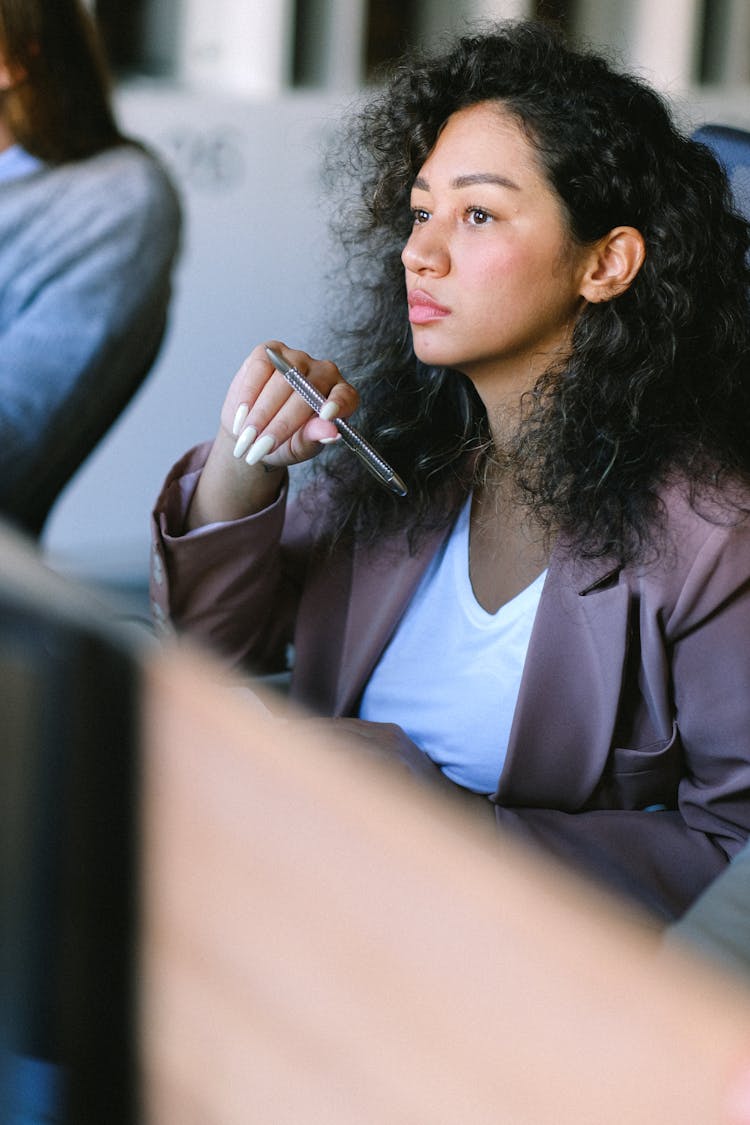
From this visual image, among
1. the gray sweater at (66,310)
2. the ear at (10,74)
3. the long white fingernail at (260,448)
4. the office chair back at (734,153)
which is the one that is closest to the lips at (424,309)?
the long white fingernail at (260,448)

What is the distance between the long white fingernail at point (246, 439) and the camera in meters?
0.71

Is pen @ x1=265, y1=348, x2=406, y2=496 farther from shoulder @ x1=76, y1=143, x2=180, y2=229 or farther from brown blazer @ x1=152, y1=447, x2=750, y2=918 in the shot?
shoulder @ x1=76, y1=143, x2=180, y2=229

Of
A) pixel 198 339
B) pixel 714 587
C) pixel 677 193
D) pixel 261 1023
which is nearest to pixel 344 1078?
pixel 261 1023

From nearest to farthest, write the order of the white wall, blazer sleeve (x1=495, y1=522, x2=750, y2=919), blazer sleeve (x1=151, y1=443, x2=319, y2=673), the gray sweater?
blazer sleeve (x1=495, y1=522, x2=750, y2=919) < blazer sleeve (x1=151, y1=443, x2=319, y2=673) < the gray sweater < the white wall

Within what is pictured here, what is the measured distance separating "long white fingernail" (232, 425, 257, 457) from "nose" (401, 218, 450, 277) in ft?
0.42

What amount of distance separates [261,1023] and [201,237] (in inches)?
63.5

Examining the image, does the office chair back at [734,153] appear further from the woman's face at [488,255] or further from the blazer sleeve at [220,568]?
the blazer sleeve at [220,568]

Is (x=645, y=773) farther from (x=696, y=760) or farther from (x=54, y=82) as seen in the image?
(x=54, y=82)

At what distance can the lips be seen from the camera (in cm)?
70

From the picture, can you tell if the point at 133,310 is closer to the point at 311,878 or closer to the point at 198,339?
the point at 198,339

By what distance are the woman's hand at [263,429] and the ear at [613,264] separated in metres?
0.15

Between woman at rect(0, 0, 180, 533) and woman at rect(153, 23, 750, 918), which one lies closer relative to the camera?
woman at rect(153, 23, 750, 918)

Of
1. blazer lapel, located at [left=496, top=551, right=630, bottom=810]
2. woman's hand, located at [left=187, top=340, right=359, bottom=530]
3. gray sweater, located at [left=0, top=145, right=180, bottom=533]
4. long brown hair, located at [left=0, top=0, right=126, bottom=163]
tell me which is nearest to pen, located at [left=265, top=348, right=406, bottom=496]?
woman's hand, located at [left=187, top=340, right=359, bottom=530]

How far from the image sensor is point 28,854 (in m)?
0.26
